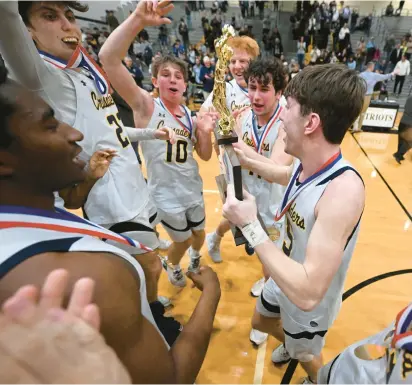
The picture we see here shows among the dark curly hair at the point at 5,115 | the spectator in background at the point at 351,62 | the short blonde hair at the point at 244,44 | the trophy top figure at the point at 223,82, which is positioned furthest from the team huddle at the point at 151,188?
the spectator in background at the point at 351,62

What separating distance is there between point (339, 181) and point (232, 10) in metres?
14.8

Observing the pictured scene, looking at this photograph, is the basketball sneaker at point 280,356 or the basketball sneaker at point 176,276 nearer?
the basketball sneaker at point 280,356

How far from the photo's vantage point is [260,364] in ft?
7.79

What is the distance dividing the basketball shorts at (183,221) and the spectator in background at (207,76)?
7.71 metres

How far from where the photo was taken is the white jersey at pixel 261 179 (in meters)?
2.70

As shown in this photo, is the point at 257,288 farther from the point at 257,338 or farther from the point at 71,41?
the point at 71,41

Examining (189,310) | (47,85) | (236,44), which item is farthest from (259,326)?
(236,44)

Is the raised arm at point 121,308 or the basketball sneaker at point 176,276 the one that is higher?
the raised arm at point 121,308

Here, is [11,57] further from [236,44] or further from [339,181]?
[236,44]

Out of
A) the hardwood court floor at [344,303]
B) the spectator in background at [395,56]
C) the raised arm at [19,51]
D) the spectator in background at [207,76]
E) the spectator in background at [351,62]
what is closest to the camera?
the raised arm at [19,51]

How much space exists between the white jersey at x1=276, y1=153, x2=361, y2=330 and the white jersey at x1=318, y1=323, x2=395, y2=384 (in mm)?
269

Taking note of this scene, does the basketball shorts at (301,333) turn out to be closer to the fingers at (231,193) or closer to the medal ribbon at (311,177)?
the medal ribbon at (311,177)

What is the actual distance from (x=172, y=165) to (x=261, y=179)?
86cm

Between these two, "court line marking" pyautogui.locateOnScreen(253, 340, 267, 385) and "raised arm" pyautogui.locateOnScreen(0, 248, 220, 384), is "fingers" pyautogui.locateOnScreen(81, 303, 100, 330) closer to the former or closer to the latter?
"raised arm" pyautogui.locateOnScreen(0, 248, 220, 384)
